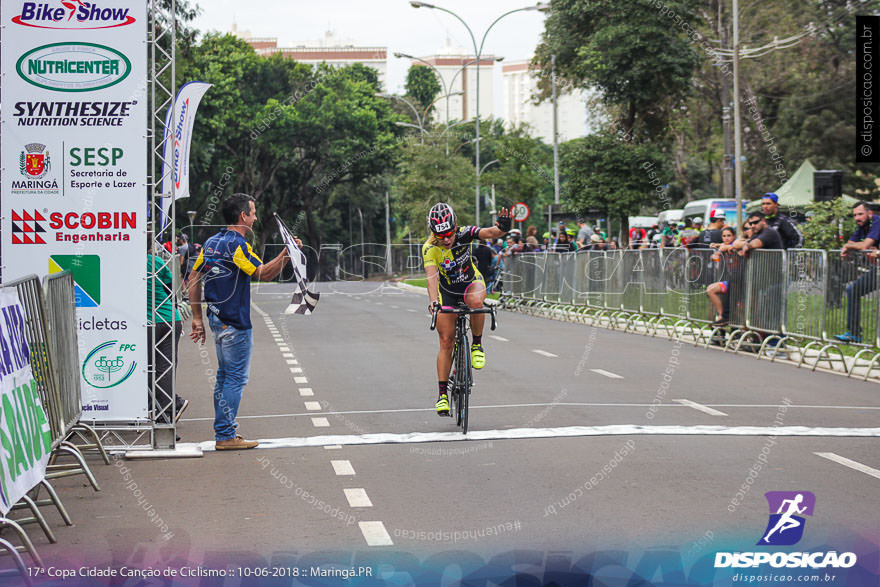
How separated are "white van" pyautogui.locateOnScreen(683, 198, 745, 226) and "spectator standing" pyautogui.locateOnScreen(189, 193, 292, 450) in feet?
100

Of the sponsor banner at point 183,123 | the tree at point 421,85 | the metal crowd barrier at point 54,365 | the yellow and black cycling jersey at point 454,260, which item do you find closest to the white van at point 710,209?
the sponsor banner at point 183,123

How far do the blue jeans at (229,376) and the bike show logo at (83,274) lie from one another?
0.93m

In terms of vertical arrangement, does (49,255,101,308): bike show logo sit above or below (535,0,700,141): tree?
below

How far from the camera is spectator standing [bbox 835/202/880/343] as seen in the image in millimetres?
15648

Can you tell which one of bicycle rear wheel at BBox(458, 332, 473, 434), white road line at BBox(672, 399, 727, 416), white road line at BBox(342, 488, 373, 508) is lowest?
white road line at BBox(672, 399, 727, 416)

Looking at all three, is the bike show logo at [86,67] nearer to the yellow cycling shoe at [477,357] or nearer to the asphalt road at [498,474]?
the asphalt road at [498,474]

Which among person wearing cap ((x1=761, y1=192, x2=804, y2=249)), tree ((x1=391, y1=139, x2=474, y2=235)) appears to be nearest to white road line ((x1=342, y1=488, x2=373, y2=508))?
person wearing cap ((x1=761, y1=192, x2=804, y2=249))

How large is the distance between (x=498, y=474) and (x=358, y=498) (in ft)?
3.97

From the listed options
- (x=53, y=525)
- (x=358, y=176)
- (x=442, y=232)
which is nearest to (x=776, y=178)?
(x=358, y=176)

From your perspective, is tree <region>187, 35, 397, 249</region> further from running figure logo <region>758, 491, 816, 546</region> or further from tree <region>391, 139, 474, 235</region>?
running figure logo <region>758, 491, 816, 546</region>

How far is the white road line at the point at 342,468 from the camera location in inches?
346

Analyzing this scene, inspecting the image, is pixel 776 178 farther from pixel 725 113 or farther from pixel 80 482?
pixel 80 482

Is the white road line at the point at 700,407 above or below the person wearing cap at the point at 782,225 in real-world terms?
below

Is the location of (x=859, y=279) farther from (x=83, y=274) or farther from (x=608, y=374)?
(x=83, y=274)
